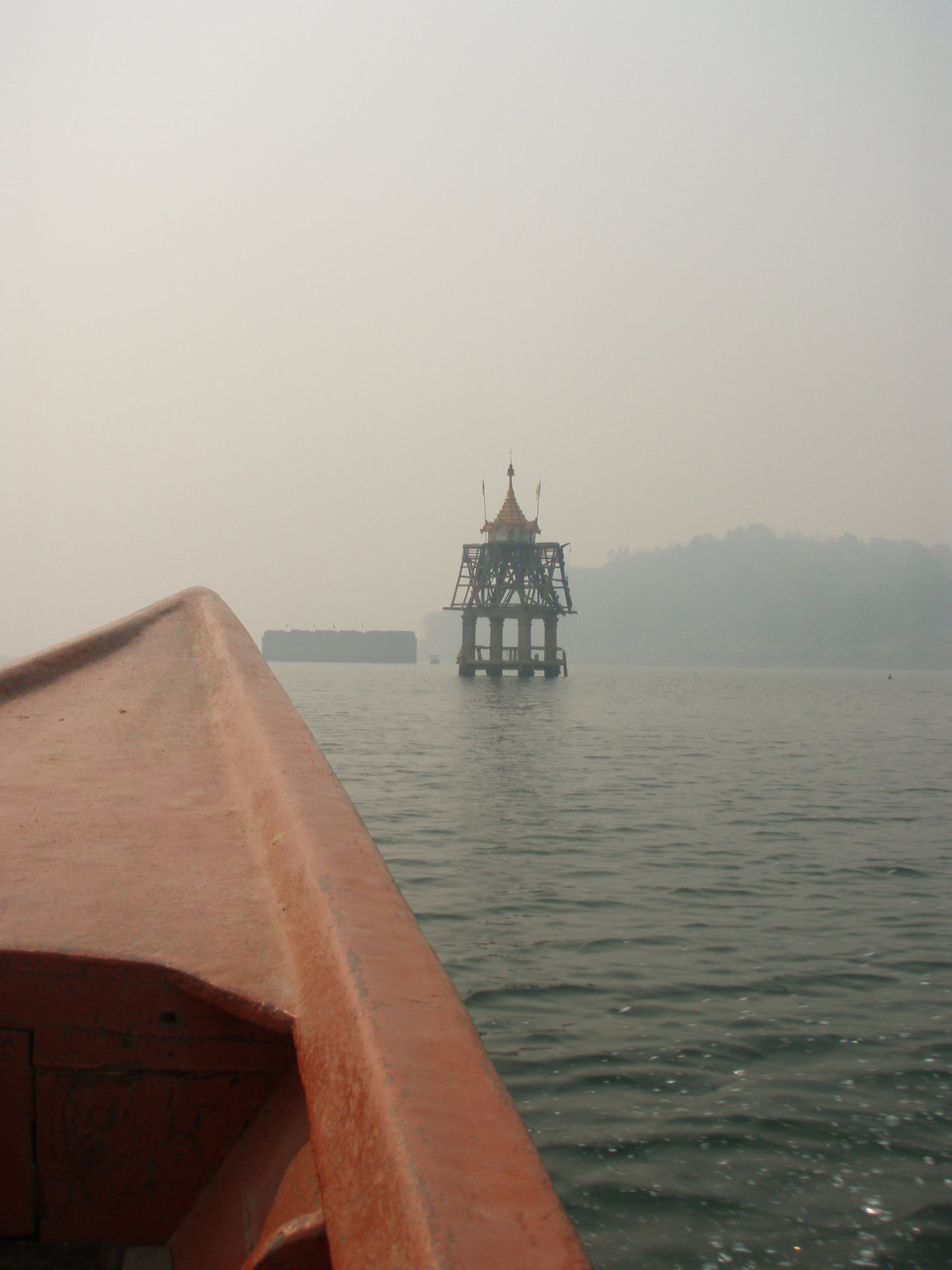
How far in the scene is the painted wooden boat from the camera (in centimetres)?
114

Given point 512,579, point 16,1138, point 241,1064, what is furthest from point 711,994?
point 512,579

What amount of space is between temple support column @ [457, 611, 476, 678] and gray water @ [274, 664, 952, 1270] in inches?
1678

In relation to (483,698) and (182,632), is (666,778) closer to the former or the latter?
(182,632)

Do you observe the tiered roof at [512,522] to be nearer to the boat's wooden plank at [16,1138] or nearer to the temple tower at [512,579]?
the temple tower at [512,579]

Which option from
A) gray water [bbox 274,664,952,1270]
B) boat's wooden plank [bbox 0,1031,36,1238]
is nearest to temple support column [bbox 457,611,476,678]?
gray water [bbox 274,664,952,1270]

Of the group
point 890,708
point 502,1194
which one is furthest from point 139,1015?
point 890,708

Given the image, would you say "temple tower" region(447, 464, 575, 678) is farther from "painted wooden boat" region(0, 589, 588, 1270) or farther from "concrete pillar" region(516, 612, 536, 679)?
"painted wooden boat" region(0, 589, 588, 1270)

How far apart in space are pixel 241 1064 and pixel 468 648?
57.3 m

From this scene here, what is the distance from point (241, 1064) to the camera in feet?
5.37

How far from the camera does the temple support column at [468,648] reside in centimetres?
5697

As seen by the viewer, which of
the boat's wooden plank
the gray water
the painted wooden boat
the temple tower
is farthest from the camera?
the temple tower

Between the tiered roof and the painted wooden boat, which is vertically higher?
the tiered roof

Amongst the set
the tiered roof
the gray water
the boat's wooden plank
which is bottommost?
the gray water

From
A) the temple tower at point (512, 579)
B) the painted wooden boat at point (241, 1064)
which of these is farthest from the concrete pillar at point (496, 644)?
the painted wooden boat at point (241, 1064)
